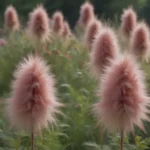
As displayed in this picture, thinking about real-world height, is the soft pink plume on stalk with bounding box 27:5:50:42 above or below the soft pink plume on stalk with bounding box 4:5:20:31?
below

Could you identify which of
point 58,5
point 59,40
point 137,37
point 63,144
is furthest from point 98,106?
point 58,5

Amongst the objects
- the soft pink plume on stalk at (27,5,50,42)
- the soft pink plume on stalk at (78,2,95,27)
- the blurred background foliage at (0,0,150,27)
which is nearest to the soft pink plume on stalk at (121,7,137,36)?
the soft pink plume on stalk at (27,5,50,42)

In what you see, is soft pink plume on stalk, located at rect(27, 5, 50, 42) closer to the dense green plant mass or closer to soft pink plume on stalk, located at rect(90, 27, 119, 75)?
the dense green plant mass

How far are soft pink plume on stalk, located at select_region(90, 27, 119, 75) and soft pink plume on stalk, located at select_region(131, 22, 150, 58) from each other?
2.56 ft

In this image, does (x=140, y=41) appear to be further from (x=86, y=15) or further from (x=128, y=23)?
(x=86, y=15)

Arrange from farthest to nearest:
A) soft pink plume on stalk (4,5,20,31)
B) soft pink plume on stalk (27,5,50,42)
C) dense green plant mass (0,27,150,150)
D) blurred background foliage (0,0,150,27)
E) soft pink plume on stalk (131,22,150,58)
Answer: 1. blurred background foliage (0,0,150,27)
2. soft pink plume on stalk (4,5,20,31)
3. soft pink plume on stalk (27,5,50,42)
4. soft pink plume on stalk (131,22,150,58)
5. dense green plant mass (0,27,150,150)

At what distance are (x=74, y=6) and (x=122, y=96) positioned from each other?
13.4 meters

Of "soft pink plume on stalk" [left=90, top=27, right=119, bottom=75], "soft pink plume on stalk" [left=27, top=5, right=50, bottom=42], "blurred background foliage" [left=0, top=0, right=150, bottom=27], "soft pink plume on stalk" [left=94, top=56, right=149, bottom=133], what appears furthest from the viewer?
"blurred background foliage" [left=0, top=0, right=150, bottom=27]

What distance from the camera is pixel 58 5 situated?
15.4 metres

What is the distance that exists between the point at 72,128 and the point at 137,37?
1393mm

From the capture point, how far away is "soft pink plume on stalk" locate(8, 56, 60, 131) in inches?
108

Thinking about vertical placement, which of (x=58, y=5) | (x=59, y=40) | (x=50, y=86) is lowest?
(x=50, y=86)

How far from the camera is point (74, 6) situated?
52.2ft

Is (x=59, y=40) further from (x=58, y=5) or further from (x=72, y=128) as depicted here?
(x=58, y=5)
